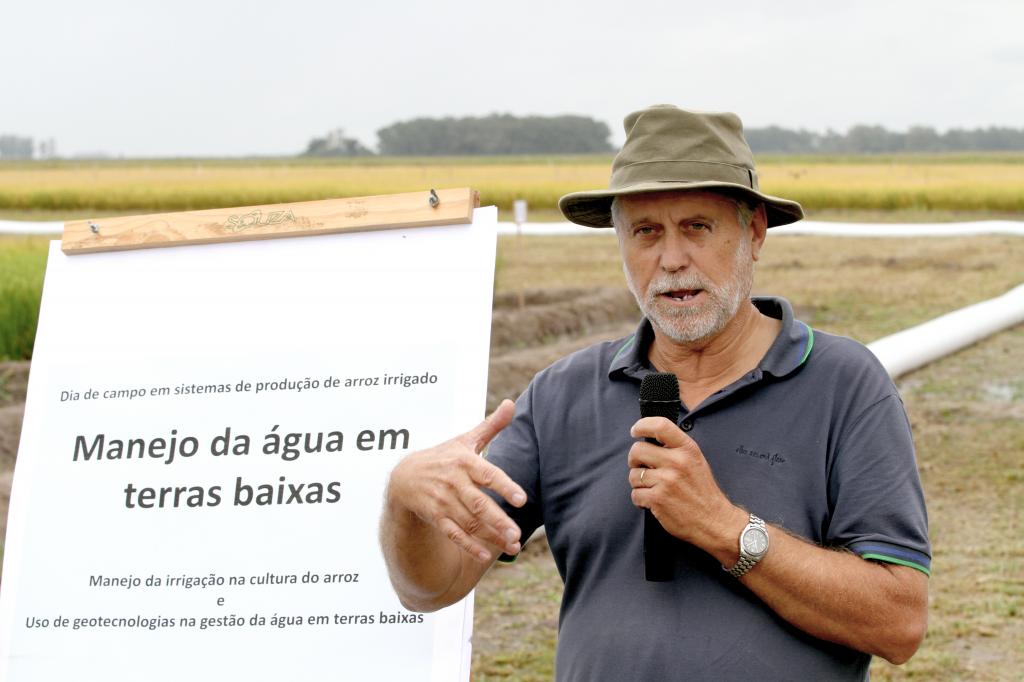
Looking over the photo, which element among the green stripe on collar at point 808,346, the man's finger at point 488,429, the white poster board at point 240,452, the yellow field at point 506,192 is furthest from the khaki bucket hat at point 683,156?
the yellow field at point 506,192

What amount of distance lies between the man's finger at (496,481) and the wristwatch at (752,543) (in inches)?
13.9

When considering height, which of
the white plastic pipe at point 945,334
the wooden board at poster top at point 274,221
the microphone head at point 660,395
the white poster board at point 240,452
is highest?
the wooden board at poster top at point 274,221

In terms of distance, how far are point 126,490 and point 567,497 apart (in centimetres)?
118

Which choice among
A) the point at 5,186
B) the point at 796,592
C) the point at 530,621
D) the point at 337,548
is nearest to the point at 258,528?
the point at 337,548

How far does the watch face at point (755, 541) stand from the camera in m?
1.98

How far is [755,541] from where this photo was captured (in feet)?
6.51

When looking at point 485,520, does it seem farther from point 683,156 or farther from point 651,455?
point 683,156

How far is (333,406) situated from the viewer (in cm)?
280

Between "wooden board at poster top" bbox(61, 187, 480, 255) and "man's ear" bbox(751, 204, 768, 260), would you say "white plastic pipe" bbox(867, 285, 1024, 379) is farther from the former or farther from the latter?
"man's ear" bbox(751, 204, 768, 260)

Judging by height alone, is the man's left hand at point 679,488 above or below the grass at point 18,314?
above

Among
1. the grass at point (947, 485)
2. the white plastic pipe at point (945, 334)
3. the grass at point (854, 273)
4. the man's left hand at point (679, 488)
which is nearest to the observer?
the man's left hand at point (679, 488)

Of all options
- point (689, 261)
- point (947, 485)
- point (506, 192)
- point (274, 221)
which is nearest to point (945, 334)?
point (947, 485)

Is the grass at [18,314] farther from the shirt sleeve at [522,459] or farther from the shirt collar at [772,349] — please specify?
the shirt collar at [772,349]

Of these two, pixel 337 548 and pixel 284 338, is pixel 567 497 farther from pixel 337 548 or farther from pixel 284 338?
pixel 284 338
